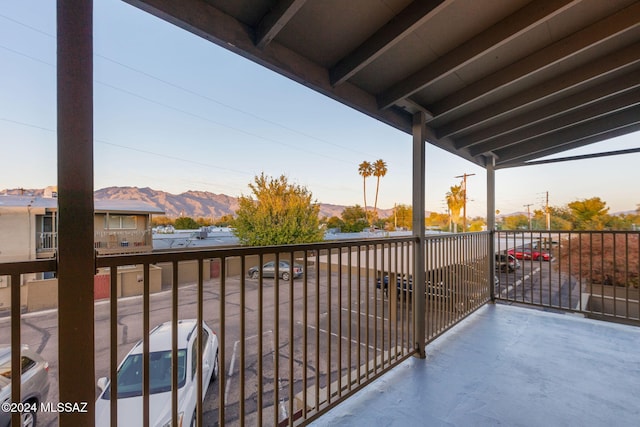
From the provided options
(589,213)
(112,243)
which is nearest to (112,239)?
(112,243)

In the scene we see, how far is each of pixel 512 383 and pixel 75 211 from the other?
275 cm

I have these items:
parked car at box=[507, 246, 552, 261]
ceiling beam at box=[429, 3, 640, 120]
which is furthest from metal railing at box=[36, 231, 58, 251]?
parked car at box=[507, 246, 552, 261]

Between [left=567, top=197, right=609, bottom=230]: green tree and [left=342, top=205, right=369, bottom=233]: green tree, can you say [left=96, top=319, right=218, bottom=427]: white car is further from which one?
[left=567, top=197, right=609, bottom=230]: green tree

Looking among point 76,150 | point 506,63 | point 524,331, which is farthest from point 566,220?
point 76,150

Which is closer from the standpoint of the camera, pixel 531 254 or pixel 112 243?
pixel 112 243

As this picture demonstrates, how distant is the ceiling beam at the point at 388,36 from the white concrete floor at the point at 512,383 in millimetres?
2171

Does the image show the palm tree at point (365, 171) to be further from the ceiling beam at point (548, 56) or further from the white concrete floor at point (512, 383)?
the white concrete floor at point (512, 383)

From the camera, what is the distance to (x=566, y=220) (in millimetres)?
6152

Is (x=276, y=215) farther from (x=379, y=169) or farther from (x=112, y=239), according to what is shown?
(x=379, y=169)

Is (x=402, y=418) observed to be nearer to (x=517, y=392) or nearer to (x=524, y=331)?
(x=517, y=392)

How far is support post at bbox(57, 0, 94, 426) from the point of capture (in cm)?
89

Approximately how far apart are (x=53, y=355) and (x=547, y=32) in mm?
3025

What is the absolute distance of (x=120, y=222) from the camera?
1.20 meters

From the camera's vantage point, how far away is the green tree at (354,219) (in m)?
2.55
